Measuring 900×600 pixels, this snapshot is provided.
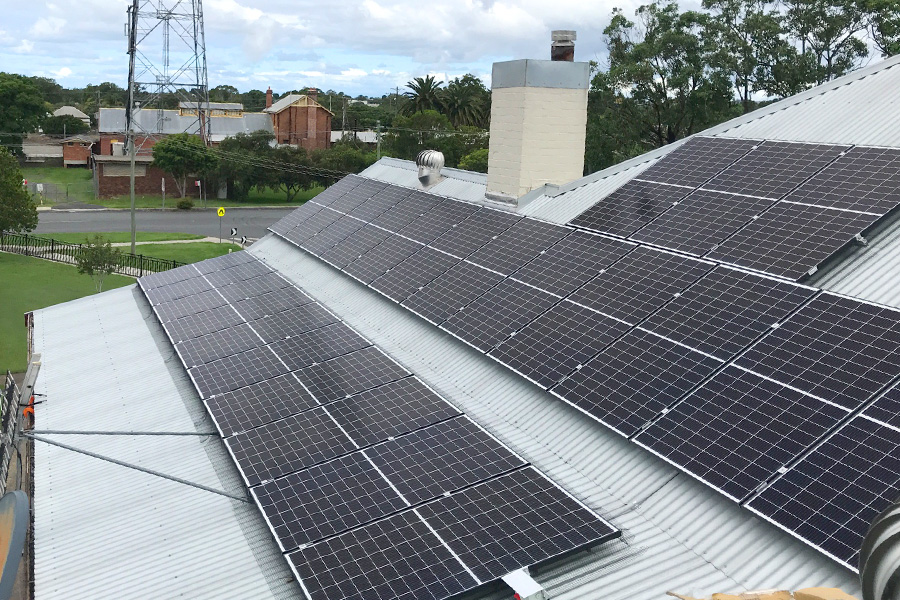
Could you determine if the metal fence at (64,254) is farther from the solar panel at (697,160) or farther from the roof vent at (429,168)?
the solar panel at (697,160)

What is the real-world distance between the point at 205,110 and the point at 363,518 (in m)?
87.1

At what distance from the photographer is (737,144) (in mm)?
18688

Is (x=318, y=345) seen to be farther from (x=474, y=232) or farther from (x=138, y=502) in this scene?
(x=474, y=232)

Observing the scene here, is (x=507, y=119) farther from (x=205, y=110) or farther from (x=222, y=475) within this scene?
(x=205, y=110)

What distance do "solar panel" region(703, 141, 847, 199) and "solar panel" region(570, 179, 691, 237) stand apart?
3.26 ft

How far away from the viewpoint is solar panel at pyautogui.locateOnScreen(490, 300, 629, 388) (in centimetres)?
1384

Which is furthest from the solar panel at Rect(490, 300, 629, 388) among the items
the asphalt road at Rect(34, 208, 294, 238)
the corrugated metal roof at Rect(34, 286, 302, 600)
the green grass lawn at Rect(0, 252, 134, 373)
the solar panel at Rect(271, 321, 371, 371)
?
the asphalt road at Rect(34, 208, 294, 238)

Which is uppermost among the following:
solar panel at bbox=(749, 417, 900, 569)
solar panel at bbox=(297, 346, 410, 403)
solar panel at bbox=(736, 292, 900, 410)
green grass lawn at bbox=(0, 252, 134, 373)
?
solar panel at bbox=(736, 292, 900, 410)

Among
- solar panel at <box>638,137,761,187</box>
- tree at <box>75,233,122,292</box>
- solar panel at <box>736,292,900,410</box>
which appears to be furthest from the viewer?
tree at <box>75,233,122,292</box>

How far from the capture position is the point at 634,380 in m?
12.5

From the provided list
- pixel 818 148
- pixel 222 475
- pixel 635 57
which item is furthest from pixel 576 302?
pixel 635 57

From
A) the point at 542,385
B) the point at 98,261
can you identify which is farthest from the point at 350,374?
the point at 98,261

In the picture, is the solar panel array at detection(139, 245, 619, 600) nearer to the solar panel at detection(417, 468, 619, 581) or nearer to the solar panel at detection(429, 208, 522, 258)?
the solar panel at detection(417, 468, 619, 581)

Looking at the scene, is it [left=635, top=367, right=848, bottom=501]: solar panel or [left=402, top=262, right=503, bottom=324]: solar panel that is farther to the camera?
[left=402, top=262, right=503, bottom=324]: solar panel
